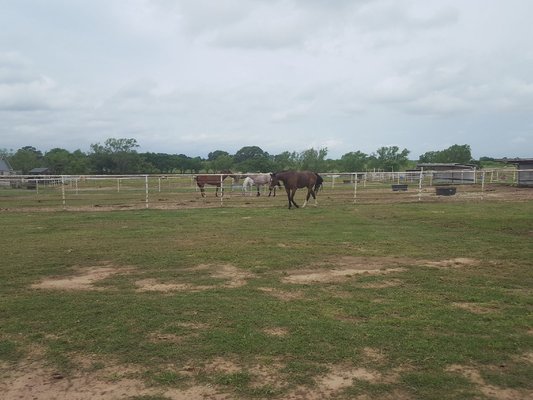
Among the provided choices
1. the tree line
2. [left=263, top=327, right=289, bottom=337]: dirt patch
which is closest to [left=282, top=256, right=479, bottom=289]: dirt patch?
[left=263, top=327, right=289, bottom=337]: dirt patch

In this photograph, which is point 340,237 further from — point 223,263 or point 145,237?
point 145,237

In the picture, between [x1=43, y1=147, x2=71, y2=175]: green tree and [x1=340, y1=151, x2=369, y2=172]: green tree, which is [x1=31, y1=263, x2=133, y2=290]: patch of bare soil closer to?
[x1=340, y1=151, x2=369, y2=172]: green tree

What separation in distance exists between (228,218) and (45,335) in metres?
9.55

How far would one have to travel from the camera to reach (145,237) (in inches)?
384

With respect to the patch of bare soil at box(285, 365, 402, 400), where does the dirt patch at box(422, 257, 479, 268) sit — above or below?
above

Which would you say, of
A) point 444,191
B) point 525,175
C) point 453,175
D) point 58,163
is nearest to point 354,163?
point 453,175

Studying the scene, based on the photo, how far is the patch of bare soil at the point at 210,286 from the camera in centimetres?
544

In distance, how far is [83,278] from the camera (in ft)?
20.0

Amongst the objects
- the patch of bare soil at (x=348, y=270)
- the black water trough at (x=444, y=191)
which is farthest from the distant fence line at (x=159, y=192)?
the patch of bare soil at (x=348, y=270)

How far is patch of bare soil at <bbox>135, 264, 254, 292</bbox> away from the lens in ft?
17.9

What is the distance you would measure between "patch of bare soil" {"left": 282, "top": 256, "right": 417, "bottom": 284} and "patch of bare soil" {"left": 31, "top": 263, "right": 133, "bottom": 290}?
266cm

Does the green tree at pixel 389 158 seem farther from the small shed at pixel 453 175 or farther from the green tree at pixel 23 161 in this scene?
the green tree at pixel 23 161

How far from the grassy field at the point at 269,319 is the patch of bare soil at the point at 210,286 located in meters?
0.04

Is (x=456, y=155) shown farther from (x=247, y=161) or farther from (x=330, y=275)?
(x=330, y=275)
